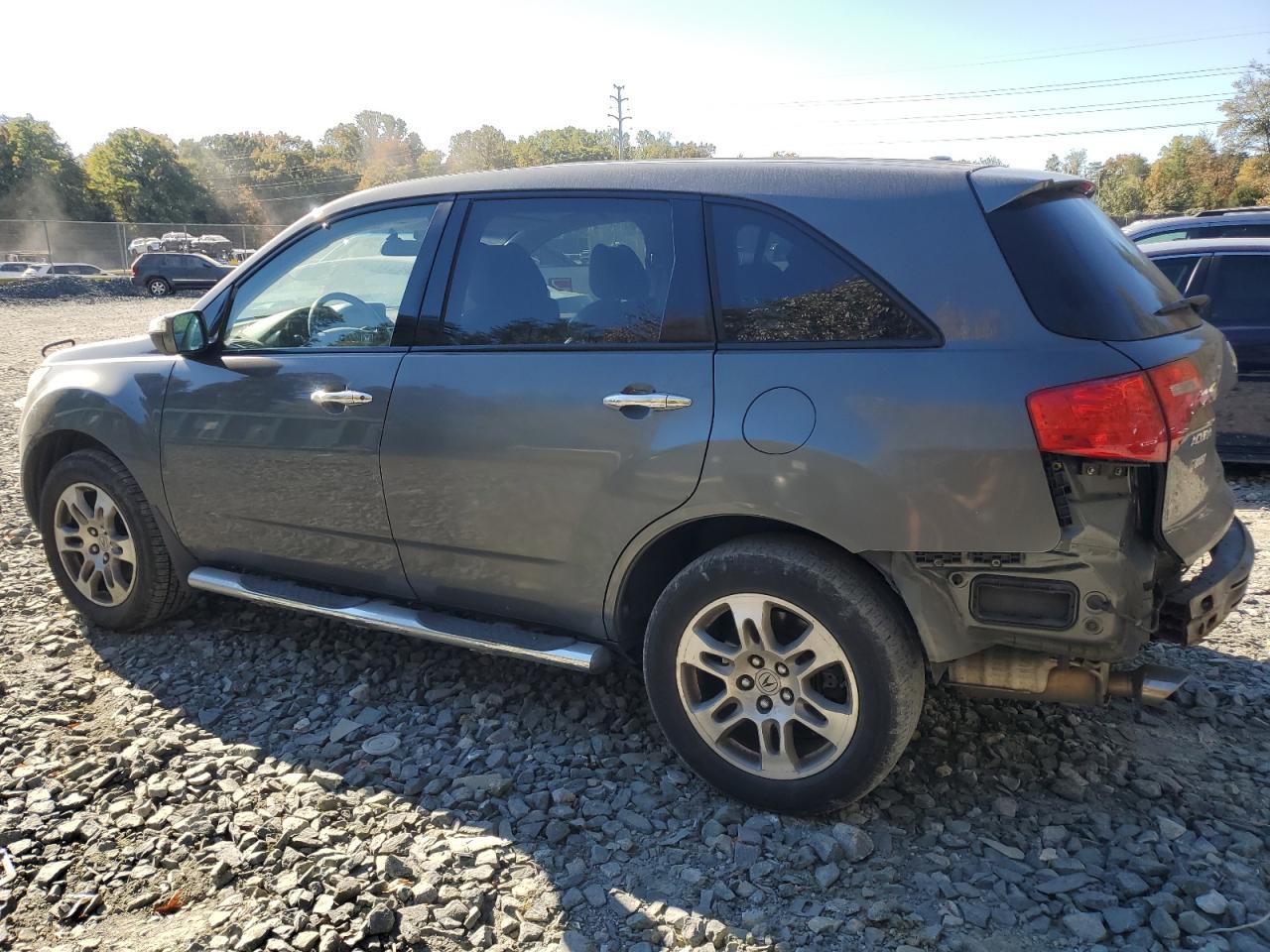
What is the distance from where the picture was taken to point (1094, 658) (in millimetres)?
2590

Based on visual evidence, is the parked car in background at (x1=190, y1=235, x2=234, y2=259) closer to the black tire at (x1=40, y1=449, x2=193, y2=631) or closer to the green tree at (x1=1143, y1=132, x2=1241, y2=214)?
the black tire at (x1=40, y1=449, x2=193, y2=631)

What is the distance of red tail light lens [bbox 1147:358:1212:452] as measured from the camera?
2518mm

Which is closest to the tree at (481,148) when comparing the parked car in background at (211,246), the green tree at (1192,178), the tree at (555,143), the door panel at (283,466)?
the tree at (555,143)

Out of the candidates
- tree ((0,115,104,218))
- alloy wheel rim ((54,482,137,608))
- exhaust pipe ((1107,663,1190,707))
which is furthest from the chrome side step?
tree ((0,115,104,218))

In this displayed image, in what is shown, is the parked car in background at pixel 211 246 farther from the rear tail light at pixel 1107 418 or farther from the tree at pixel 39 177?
the rear tail light at pixel 1107 418

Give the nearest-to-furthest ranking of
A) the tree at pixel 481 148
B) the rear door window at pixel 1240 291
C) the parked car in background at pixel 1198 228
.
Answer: the rear door window at pixel 1240 291, the parked car in background at pixel 1198 228, the tree at pixel 481 148

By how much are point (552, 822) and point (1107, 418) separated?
1.95 metres

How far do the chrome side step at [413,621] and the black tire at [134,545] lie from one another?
25cm

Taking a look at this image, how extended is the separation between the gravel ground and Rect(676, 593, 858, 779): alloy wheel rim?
211 millimetres

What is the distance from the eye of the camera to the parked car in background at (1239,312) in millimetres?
6684

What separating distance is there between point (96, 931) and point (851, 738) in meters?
2.11

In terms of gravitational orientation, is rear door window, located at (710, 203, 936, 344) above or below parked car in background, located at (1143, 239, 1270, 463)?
above

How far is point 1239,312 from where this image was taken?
686cm

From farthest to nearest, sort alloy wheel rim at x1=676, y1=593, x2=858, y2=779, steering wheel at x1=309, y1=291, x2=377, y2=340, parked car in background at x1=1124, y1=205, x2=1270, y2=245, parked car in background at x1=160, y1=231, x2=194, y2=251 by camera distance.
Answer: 1. parked car in background at x1=160, y1=231, x2=194, y2=251
2. parked car in background at x1=1124, y1=205, x2=1270, y2=245
3. steering wheel at x1=309, y1=291, x2=377, y2=340
4. alloy wheel rim at x1=676, y1=593, x2=858, y2=779
